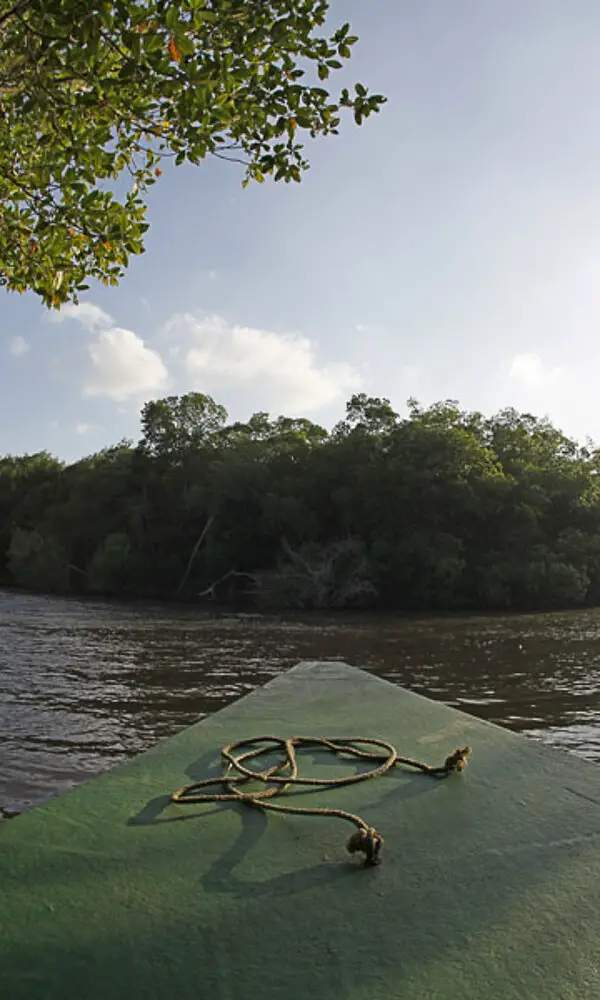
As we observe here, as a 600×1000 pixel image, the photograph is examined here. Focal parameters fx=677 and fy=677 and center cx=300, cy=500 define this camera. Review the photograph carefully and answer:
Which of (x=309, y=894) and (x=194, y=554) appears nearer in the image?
(x=309, y=894)

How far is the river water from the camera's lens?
7.73 m

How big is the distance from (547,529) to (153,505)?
77.5 feet

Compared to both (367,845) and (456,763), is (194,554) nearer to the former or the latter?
(456,763)

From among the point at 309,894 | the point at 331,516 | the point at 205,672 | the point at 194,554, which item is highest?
the point at 331,516

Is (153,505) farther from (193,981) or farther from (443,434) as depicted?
(193,981)

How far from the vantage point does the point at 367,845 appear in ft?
7.30

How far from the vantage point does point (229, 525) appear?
39.6 meters

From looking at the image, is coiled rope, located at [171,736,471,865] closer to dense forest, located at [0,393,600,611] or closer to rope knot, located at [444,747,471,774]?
rope knot, located at [444,747,471,774]

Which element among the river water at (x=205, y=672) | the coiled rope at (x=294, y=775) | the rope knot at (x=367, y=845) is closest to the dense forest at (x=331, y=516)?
the river water at (x=205, y=672)

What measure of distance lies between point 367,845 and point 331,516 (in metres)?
35.7

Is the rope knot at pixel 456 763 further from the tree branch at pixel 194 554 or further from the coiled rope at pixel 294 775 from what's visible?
the tree branch at pixel 194 554

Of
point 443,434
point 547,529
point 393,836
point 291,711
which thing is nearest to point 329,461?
point 443,434

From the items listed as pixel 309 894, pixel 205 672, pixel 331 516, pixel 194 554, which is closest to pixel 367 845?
pixel 309 894

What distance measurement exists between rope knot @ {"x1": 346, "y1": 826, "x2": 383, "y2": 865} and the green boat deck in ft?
0.15
